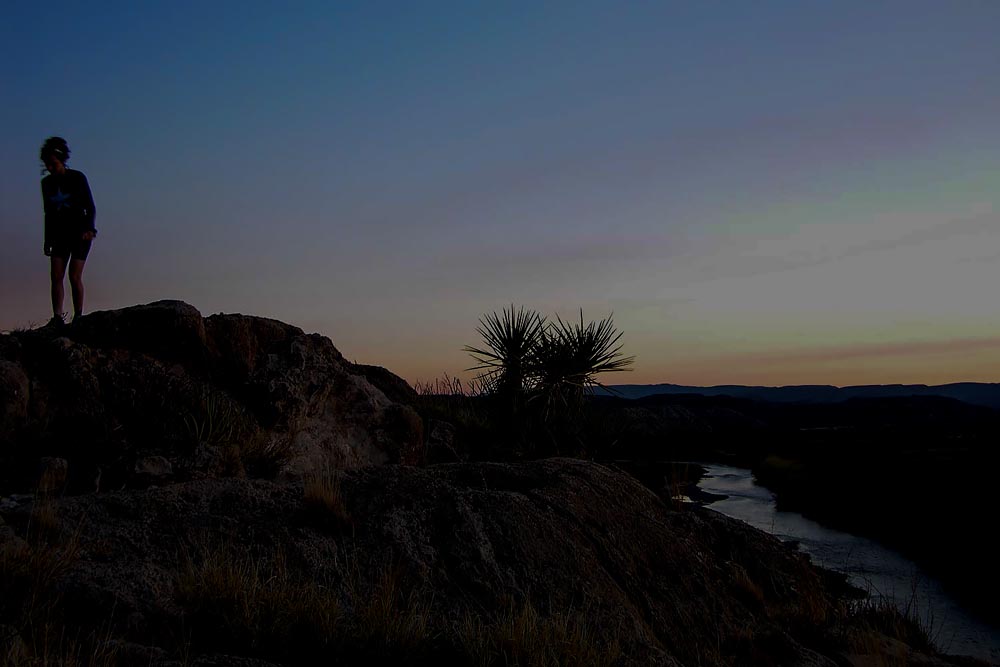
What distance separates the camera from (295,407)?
8.07m

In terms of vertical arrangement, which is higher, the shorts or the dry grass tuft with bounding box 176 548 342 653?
the shorts

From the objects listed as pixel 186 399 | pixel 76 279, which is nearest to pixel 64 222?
pixel 76 279

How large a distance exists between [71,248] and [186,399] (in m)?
3.03

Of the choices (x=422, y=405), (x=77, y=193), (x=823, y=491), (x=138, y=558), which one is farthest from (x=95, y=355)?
(x=823, y=491)

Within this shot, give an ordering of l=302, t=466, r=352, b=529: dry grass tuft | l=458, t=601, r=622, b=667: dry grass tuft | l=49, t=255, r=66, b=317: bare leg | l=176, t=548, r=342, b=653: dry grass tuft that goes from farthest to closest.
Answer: l=49, t=255, r=66, b=317: bare leg
l=302, t=466, r=352, b=529: dry grass tuft
l=176, t=548, r=342, b=653: dry grass tuft
l=458, t=601, r=622, b=667: dry grass tuft

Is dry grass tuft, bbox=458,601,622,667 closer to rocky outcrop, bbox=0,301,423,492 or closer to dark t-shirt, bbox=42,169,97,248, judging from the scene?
rocky outcrop, bbox=0,301,423,492

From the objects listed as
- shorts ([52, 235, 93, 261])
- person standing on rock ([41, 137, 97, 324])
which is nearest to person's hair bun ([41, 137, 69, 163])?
person standing on rock ([41, 137, 97, 324])

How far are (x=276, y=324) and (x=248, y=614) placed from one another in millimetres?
5742

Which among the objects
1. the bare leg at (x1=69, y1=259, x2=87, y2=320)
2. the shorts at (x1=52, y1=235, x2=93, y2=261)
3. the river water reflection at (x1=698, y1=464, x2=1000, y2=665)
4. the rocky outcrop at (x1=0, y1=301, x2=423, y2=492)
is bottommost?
the river water reflection at (x1=698, y1=464, x2=1000, y2=665)

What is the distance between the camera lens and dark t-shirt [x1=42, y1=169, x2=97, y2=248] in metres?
8.71

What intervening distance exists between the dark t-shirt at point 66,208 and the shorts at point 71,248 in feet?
0.04

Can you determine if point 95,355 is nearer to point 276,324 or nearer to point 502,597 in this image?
point 276,324

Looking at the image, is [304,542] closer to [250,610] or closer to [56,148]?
[250,610]

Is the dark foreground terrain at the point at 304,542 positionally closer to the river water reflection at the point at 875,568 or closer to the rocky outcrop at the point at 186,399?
the rocky outcrop at the point at 186,399
